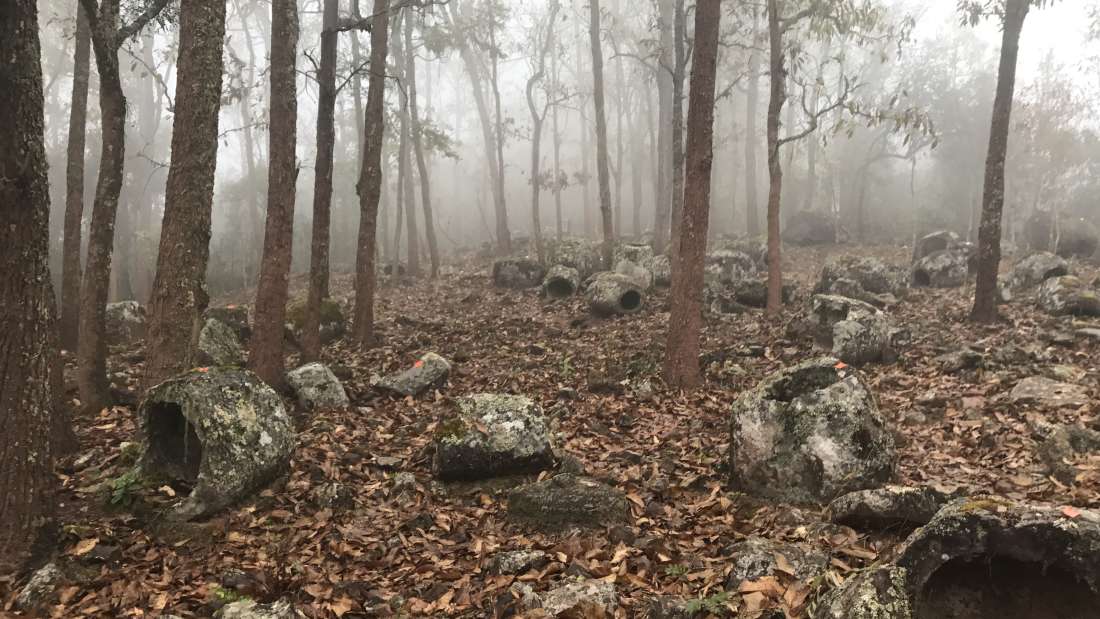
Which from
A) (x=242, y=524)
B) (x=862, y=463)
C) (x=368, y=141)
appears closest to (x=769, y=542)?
(x=862, y=463)

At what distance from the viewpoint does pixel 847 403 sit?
5.74 m

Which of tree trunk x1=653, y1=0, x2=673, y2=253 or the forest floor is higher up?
tree trunk x1=653, y1=0, x2=673, y2=253

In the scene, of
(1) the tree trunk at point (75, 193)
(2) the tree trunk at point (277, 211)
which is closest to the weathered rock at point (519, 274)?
(2) the tree trunk at point (277, 211)

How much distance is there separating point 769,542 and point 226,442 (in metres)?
4.38

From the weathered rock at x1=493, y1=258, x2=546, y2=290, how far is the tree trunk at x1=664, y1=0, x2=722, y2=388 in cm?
923

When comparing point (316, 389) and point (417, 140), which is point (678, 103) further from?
point (316, 389)

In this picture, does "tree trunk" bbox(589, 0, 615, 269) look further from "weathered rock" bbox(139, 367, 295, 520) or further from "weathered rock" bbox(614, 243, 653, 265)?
"weathered rock" bbox(139, 367, 295, 520)

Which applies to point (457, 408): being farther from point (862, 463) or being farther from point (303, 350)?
point (303, 350)

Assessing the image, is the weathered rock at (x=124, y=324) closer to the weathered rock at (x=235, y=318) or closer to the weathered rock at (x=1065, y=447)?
the weathered rock at (x=235, y=318)

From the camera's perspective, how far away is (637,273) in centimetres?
1664

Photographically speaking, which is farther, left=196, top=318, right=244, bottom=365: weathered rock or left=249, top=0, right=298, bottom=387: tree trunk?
left=196, top=318, right=244, bottom=365: weathered rock

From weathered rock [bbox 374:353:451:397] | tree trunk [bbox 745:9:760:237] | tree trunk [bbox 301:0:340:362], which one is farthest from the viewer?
tree trunk [bbox 745:9:760:237]

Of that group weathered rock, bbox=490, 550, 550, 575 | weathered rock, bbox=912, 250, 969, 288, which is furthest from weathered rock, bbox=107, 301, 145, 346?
weathered rock, bbox=912, 250, 969, 288

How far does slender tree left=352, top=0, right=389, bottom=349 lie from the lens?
1157 cm
